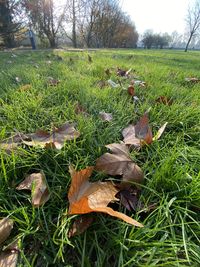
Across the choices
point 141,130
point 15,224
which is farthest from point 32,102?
point 15,224

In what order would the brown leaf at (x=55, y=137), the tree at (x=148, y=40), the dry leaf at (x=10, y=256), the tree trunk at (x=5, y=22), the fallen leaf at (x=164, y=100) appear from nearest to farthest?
the dry leaf at (x=10, y=256) → the brown leaf at (x=55, y=137) → the fallen leaf at (x=164, y=100) → the tree trunk at (x=5, y=22) → the tree at (x=148, y=40)

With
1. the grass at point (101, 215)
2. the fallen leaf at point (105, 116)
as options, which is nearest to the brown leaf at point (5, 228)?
the grass at point (101, 215)

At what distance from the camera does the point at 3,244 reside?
0.67 m

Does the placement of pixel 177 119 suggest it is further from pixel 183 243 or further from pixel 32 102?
pixel 32 102

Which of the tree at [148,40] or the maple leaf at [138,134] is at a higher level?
the maple leaf at [138,134]

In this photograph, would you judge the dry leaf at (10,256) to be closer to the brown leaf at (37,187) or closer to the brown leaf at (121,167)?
the brown leaf at (37,187)

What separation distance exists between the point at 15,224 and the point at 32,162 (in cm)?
30

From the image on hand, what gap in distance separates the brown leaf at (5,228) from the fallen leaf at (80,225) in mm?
206

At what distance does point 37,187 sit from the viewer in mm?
833

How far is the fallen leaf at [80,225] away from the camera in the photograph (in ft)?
2.27

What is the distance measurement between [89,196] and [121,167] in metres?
0.21

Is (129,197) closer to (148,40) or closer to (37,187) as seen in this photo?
(37,187)

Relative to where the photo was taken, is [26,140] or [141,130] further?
[141,130]

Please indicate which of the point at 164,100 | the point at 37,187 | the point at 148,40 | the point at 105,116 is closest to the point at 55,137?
the point at 37,187
